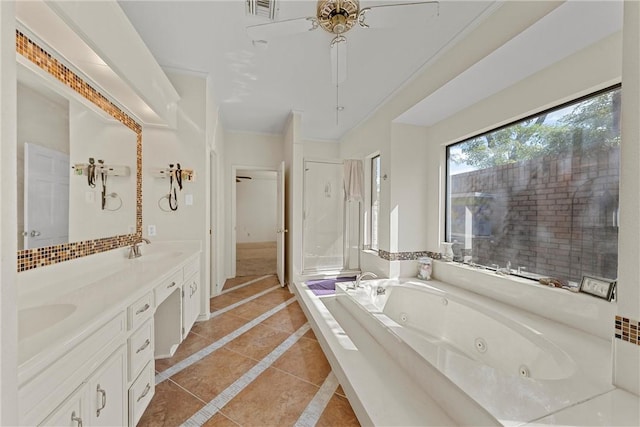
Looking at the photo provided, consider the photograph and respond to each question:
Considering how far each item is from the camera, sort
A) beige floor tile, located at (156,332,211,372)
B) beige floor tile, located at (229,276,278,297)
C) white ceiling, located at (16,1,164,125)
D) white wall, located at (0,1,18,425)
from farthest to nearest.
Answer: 1. beige floor tile, located at (229,276,278,297)
2. beige floor tile, located at (156,332,211,372)
3. white ceiling, located at (16,1,164,125)
4. white wall, located at (0,1,18,425)

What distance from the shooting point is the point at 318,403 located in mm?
1574

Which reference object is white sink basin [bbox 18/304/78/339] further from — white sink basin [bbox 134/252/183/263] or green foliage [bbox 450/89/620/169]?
green foliage [bbox 450/89/620/169]

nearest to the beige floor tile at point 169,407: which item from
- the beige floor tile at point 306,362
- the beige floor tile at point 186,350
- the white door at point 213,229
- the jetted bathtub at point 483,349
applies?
the beige floor tile at point 186,350

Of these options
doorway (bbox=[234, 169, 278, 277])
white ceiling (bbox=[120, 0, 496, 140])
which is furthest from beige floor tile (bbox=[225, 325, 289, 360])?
doorway (bbox=[234, 169, 278, 277])

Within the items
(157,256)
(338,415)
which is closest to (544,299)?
(338,415)

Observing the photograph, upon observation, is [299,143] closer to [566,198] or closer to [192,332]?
[192,332]

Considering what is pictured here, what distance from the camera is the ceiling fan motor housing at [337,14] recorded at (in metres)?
1.33

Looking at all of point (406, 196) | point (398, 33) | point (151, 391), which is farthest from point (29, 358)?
point (406, 196)

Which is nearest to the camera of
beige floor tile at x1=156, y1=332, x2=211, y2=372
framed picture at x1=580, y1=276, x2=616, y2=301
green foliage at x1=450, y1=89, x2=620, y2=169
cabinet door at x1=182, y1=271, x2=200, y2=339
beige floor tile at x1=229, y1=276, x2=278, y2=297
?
framed picture at x1=580, y1=276, x2=616, y2=301

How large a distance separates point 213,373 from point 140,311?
35.1 inches

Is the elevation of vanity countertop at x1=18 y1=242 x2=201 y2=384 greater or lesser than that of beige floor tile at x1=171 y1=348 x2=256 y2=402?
greater

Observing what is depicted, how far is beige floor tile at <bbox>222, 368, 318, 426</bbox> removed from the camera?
1462 mm

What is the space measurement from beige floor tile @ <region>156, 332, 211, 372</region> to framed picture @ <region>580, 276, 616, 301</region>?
10.1 ft

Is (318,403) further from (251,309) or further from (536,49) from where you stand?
(536,49)
